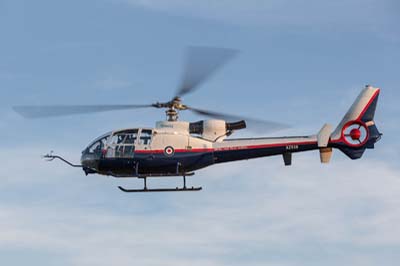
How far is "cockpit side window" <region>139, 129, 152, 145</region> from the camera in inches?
1208

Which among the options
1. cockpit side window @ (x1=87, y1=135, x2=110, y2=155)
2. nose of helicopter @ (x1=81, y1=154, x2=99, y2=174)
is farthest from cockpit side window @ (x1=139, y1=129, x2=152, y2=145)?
nose of helicopter @ (x1=81, y1=154, x2=99, y2=174)

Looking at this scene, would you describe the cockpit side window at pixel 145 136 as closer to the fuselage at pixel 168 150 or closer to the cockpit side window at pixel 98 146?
the fuselage at pixel 168 150

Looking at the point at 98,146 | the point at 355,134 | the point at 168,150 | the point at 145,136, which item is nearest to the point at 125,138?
the point at 145,136

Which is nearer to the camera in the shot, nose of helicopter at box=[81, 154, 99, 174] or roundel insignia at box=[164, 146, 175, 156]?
roundel insignia at box=[164, 146, 175, 156]

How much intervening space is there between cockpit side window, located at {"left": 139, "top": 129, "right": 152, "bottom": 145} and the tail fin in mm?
6490

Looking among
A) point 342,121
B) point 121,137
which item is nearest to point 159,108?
point 121,137

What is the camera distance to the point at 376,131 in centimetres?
3158

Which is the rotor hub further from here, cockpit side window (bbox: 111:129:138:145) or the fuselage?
cockpit side window (bbox: 111:129:138:145)

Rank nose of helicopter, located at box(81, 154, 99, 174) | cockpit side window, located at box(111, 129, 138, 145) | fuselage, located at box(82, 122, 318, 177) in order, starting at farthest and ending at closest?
1. nose of helicopter, located at box(81, 154, 99, 174)
2. cockpit side window, located at box(111, 129, 138, 145)
3. fuselage, located at box(82, 122, 318, 177)

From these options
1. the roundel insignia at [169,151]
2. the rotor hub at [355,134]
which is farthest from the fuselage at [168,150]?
the rotor hub at [355,134]

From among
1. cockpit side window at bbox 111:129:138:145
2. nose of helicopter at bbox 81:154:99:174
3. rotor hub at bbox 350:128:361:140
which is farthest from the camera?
rotor hub at bbox 350:128:361:140

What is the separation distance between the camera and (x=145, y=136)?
30797 mm

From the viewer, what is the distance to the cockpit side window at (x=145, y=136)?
101 feet

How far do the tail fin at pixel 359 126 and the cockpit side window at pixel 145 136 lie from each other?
6490mm
